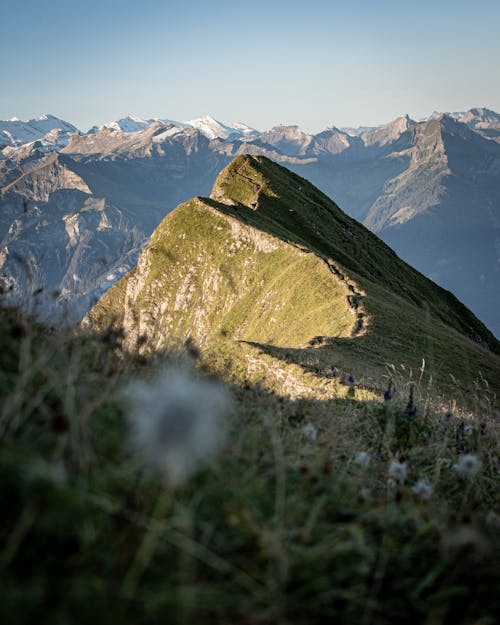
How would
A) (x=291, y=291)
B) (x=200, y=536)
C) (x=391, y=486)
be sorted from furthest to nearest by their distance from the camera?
1. (x=291, y=291)
2. (x=391, y=486)
3. (x=200, y=536)

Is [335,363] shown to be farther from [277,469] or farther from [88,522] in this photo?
[88,522]

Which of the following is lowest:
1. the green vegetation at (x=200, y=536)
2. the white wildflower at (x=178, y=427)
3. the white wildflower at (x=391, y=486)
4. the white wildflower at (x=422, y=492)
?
the green vegetation at (x=200, y=536)

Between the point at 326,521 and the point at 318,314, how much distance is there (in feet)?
89.6

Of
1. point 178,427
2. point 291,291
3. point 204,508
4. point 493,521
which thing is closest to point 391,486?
point 493,521

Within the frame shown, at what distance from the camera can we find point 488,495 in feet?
15.7

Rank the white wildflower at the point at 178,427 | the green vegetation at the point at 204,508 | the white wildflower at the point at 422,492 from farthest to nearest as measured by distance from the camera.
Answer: the white wildflower at the point at 422,492
the green vegetation at the point at 204,508
the white wildflower at the point at 178,427

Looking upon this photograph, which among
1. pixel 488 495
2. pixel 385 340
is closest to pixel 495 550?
pixel 488 495

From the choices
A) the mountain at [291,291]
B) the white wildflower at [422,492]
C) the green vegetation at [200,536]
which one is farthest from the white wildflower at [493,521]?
the mountain at [291,291]

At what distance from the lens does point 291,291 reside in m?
35.7

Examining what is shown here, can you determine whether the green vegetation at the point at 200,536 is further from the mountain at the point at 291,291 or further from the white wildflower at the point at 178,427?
the mountain at the point at 291,291

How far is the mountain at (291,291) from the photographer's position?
65.7ft

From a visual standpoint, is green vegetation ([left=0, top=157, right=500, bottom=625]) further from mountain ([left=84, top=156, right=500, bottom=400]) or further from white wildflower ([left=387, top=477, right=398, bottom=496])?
mountain ([left=84, top=156, right=500, bottom=400])

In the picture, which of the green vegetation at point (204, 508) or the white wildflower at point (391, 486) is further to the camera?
the white wildflower at point (391, 486)

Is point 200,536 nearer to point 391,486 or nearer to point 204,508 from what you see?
point 204,508
